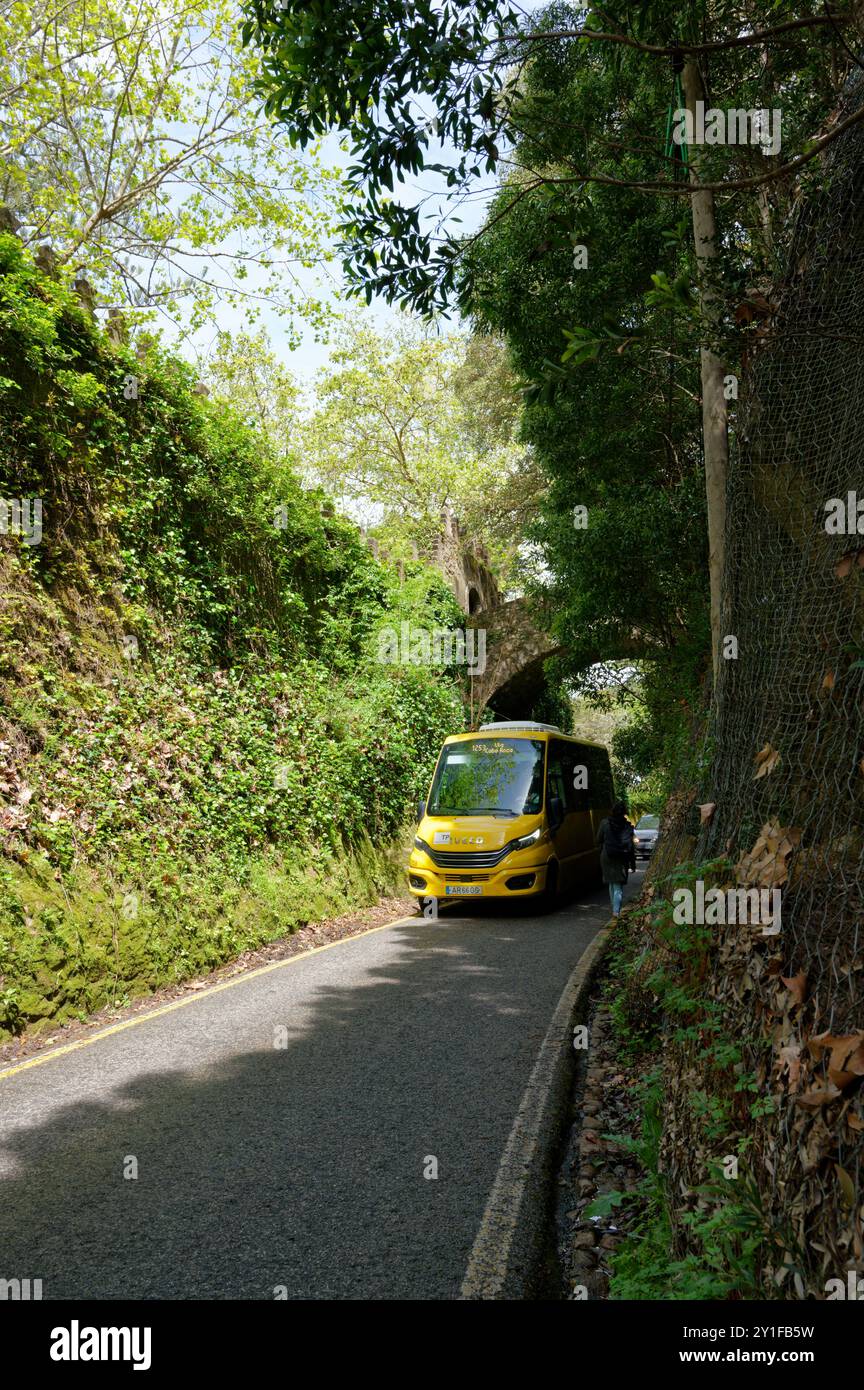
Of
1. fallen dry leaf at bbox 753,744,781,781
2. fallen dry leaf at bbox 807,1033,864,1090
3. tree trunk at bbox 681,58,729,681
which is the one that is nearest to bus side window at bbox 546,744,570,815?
tree trunk at bbox 681,58,729,681

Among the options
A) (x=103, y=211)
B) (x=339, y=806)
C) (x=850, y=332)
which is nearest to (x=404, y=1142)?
(x=850, y=332)

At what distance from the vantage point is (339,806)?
12.9 m

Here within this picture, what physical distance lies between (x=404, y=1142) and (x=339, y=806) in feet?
27.6

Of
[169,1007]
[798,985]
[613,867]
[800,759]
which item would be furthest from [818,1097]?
[613,867]

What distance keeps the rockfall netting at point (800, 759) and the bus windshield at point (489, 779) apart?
27.8 feet

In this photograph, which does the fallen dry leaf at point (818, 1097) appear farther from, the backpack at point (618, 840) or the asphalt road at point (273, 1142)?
the backpack at point (618, 840)

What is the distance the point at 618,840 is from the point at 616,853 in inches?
7.0

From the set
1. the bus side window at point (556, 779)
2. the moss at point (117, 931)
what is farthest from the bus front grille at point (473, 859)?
the moss at point (117, 931)

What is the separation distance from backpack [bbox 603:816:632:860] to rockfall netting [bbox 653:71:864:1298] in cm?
701

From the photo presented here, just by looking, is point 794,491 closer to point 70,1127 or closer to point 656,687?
point 70,1127

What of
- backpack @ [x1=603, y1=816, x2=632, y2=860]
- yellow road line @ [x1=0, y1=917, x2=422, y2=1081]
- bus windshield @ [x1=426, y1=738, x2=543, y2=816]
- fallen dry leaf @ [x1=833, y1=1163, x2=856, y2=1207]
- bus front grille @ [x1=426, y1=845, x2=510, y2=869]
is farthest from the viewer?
bus windshield @ [x1=426, y1=738, x2=543, y2=816]

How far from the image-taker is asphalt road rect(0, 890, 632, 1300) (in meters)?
3.43

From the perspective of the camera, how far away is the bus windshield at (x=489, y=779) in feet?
44.8

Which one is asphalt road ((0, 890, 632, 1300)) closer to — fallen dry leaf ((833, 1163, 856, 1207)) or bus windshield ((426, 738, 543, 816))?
fallen dry leaf ((833, 1163, 856, 1207))
